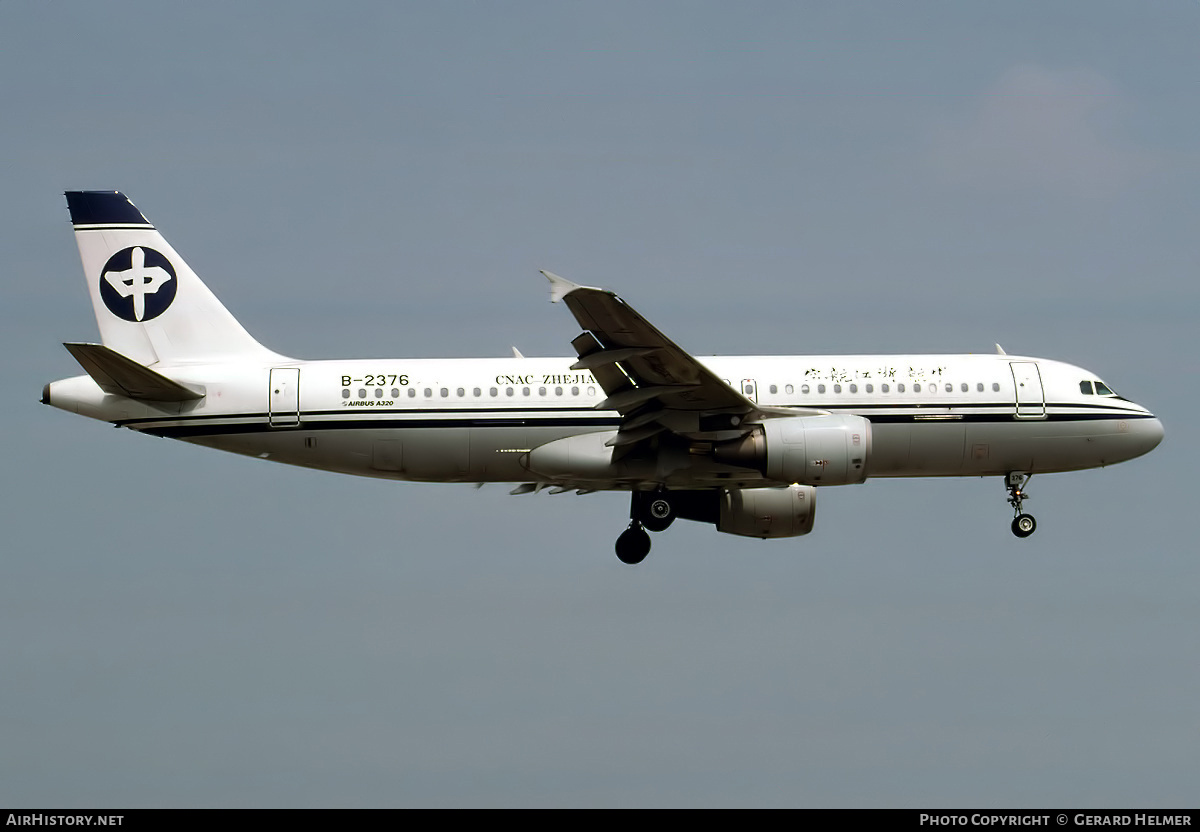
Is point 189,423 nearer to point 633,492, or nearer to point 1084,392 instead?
point 633,492

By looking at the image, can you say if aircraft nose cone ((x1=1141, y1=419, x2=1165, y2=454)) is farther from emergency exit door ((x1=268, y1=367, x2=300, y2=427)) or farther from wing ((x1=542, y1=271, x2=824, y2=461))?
emergency exit door ((x1=268, y1=367, x2=300, y2=427))

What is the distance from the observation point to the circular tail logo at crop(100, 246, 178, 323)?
4012cm

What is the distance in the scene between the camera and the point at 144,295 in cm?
4028

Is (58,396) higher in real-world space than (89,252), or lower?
lower

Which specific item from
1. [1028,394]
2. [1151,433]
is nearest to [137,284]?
[1028,394]

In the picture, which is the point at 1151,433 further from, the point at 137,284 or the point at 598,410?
the point at 137,284

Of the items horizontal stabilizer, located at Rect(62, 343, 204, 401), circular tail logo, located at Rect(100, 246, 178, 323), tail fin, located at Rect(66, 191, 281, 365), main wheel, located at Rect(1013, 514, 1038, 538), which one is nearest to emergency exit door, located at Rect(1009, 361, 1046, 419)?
main wheel, located at Rect(1013, 514, 1038, 538)

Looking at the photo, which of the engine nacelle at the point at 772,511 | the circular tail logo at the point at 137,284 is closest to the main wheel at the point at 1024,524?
the engine nacelle at the point at 772,511

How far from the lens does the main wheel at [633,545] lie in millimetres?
40844

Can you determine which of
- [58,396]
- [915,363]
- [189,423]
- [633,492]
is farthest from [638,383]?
[58,396]

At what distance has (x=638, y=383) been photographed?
36000 millimetres

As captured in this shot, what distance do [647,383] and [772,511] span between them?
638cm

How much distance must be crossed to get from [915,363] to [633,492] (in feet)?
25.9

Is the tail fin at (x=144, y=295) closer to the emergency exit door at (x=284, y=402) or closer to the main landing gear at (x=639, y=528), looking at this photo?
the emergency exit door at (x=284, y=402)
